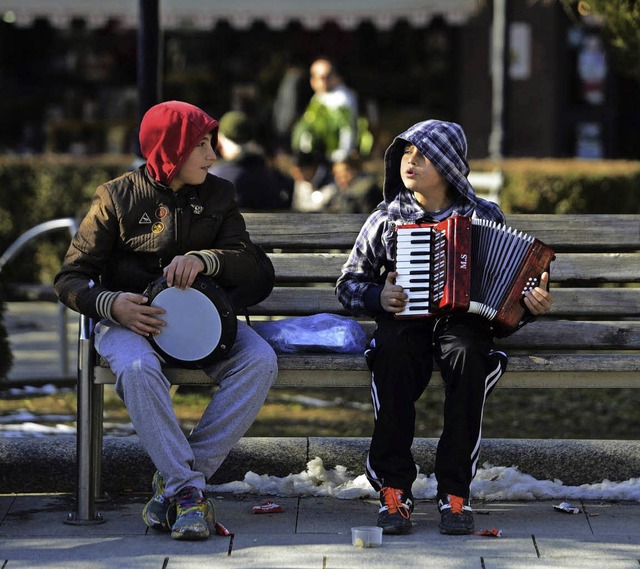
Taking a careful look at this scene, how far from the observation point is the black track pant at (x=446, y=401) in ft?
15.7

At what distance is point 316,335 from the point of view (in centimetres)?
508

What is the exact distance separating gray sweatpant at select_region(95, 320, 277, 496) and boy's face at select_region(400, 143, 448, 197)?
778 millimetres

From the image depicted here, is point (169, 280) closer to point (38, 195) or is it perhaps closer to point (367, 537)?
point (367, 537)

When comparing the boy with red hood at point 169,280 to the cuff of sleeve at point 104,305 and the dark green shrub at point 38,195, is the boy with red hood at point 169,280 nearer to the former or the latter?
the cuff of sleeve at point 104,305

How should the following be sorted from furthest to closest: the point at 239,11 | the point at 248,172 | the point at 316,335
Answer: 1. the point at 239,11
2. the point at 248,172
3. the point at 316,335

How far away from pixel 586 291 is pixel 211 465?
5.46ft

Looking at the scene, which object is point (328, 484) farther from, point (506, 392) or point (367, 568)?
point (506, 392)

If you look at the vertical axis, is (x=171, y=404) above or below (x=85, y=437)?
above

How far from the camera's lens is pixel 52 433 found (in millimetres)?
6176

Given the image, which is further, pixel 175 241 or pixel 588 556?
pixel 175 241

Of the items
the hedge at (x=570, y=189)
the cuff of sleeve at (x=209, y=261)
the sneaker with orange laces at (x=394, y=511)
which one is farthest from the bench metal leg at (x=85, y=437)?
the hedge at (x=570, y=189)

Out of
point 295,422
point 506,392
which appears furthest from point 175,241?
point 506,392

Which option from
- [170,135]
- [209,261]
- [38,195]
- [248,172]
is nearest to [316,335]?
[209,261]

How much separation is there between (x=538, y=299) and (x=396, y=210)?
2.12ft
